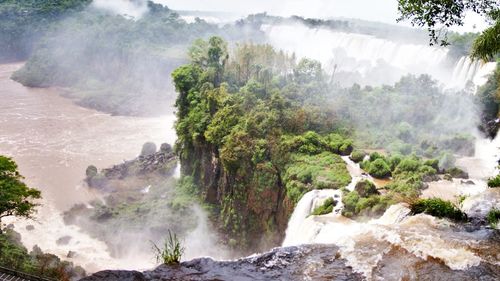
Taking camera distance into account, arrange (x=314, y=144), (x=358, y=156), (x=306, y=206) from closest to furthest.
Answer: (x=306, y=206) → (x=358, y=156) → (x=314, y=144)

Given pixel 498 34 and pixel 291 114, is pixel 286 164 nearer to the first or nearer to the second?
pixel 291 114

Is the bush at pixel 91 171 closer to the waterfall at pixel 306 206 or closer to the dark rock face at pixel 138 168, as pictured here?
the dark rock face at pixel 138 168

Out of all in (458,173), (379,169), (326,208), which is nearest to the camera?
(326,208)

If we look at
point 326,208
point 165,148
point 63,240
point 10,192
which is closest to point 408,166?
point 326,208

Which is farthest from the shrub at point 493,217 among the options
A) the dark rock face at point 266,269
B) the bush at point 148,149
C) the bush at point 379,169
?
the bush at point 148,149

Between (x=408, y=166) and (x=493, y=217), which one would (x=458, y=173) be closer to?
(x=408, y=166)

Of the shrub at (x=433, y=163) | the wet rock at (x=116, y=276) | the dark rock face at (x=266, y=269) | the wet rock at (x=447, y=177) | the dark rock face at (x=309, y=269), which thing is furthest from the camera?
the shrub at (x=433, y=163)

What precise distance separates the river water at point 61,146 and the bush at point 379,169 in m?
16.1

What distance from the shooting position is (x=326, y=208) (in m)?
A: 21.9

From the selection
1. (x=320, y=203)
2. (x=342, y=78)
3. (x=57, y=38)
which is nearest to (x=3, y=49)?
(x=57, y=38)

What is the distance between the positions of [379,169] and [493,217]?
42.1 feet

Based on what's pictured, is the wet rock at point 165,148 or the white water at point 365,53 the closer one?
the wet rock at point 165,148

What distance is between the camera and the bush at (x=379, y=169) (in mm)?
25672

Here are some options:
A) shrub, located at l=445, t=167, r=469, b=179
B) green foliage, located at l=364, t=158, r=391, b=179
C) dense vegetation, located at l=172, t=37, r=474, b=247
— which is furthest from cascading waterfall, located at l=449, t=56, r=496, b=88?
green foliage, located at l=364, t=158, r=391, b=179
